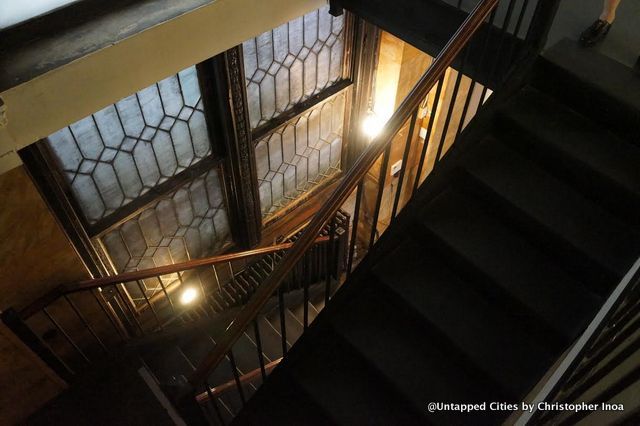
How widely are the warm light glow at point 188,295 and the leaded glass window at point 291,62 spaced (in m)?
1.50

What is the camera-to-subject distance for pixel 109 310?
12.2ft

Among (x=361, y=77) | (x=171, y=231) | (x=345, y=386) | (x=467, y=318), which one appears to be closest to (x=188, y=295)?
(x=171, y=231)

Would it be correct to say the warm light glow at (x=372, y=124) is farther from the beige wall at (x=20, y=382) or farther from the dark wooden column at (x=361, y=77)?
the beige wall at (x=20, y=382)

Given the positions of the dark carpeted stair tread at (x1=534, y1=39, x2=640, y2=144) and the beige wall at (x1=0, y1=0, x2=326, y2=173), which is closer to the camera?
the beige wall at (x1=0, y1=0, x2=326, y2=173)

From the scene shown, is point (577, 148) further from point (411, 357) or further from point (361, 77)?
point (361, 77)

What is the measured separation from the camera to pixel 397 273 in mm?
2826

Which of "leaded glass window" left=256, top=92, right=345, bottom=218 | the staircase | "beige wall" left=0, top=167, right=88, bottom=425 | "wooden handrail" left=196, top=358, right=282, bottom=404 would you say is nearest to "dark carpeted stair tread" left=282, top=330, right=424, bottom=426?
the staircase

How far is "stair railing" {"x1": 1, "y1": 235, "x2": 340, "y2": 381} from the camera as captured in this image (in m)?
3.20

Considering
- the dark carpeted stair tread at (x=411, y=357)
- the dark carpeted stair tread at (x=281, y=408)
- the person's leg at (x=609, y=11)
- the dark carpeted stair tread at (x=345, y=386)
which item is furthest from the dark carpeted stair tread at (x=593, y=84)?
the dark carpeted stair tread at (x=281, y=408)

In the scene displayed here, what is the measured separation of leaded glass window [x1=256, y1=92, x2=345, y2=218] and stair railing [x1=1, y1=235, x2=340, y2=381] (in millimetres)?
586

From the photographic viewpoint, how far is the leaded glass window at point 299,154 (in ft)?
14.4

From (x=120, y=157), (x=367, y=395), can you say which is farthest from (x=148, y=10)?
(x=367, y=395)

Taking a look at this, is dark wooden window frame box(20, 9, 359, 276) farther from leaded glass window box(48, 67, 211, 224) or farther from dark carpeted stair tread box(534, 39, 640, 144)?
dark carpeted stair tread box(534, 39, 640, 144)

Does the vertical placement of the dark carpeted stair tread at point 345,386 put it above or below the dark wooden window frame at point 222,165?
below
